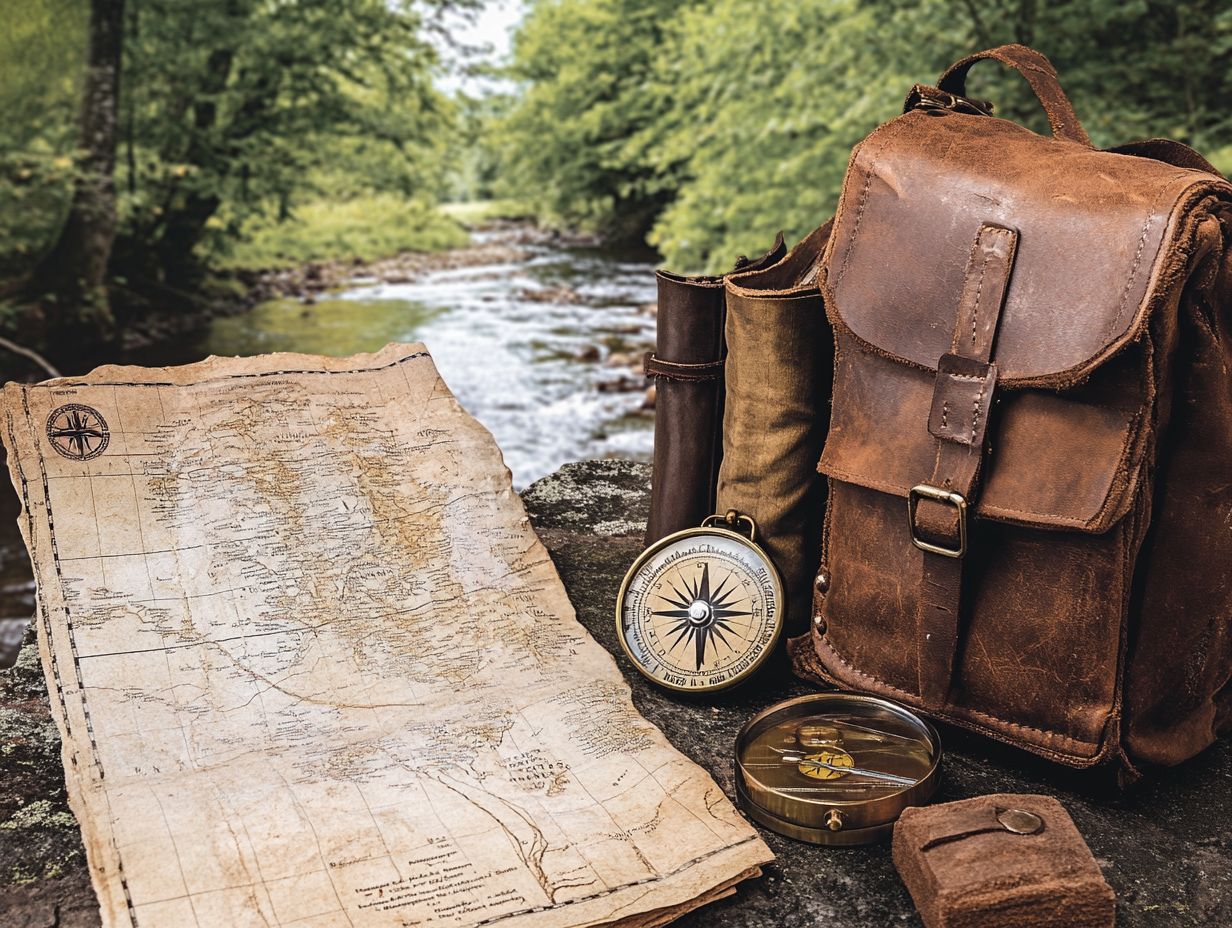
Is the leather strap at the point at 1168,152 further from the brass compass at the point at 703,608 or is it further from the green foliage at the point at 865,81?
the green foliage at the point at 865,81

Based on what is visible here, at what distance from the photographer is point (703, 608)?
164 cm

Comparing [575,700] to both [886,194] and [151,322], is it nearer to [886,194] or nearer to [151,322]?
[886,194]

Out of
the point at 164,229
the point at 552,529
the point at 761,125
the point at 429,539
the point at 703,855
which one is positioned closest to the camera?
the point at 703,855

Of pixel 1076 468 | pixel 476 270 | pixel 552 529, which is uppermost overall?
pixel 1076 468

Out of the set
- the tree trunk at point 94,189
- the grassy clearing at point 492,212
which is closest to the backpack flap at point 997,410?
the tree trunk at point 94,189

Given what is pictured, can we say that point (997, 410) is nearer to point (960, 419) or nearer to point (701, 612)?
point (960, 419)

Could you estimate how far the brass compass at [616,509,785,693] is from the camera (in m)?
1.61

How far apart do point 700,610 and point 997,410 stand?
529mm

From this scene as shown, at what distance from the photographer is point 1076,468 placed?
1.30 metres

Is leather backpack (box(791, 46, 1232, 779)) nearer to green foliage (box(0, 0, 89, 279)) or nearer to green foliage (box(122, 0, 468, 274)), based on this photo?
green foliage (box(0, 0, 89, 279))

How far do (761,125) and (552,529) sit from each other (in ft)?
20.9

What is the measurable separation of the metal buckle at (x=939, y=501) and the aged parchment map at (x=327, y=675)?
42cm

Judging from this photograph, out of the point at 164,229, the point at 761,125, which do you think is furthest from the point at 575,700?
the point at 164,229

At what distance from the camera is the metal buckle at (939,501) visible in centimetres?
137
